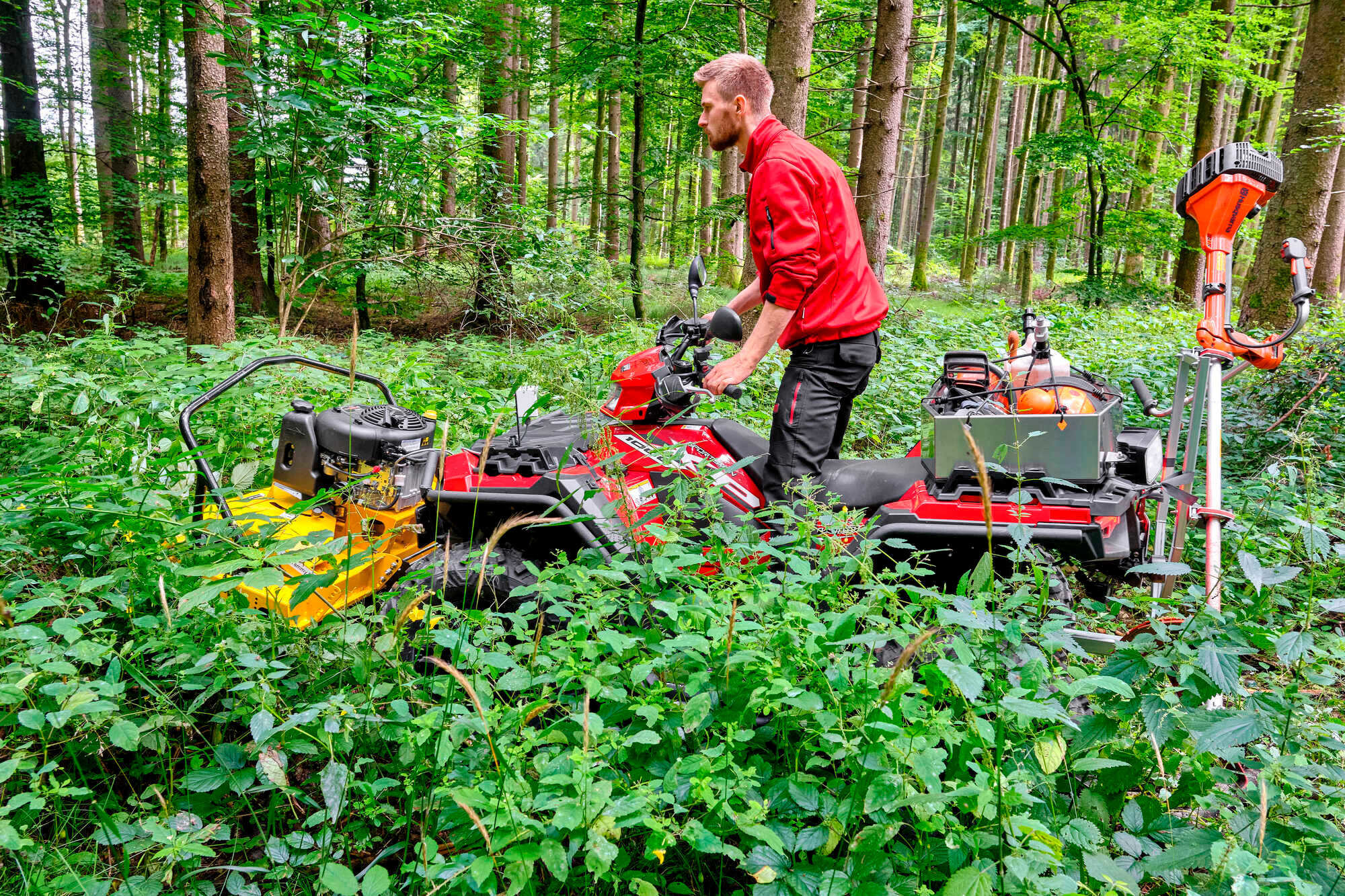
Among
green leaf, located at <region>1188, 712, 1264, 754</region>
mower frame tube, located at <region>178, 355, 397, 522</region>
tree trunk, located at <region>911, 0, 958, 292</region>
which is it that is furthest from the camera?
tree trunk, located at <region>911, 0, 958, 292</region>

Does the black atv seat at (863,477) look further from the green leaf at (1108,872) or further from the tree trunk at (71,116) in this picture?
the tree trunk at (71,116)

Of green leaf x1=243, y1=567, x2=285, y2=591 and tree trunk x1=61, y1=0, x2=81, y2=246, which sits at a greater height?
tree trunk x1=61, y1=0, x2=81, y2=246

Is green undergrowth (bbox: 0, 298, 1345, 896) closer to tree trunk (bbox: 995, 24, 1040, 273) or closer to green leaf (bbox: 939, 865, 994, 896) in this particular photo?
green leaf (bbox: 939, 865, 994, 896)

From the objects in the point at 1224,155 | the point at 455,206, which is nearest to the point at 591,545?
the point at 1224,155

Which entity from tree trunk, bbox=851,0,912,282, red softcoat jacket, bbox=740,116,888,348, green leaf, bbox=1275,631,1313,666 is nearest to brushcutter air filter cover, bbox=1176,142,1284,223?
red softcoat jacket, bbox=740,116,888,348

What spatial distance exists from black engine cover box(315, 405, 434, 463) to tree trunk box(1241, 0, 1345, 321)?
810 centimetres

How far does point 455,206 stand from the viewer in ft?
36.4

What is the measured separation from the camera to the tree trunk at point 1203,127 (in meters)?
11.5

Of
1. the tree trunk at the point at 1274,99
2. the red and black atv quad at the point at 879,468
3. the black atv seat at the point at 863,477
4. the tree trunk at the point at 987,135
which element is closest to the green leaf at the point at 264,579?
the red and black atv quad at the point at 879,468

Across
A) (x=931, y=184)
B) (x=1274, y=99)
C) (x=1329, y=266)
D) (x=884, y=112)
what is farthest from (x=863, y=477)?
(x=1274, y=99)

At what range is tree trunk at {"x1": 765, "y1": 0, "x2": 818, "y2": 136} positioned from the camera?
6.37 metres

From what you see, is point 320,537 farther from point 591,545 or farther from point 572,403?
point 572,403

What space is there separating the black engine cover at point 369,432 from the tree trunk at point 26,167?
8798 mm

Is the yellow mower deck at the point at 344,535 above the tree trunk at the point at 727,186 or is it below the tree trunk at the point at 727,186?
below
